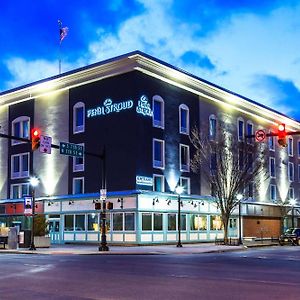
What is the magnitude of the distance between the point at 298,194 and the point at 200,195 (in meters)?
24.9

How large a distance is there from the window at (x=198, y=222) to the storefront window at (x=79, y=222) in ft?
33.1

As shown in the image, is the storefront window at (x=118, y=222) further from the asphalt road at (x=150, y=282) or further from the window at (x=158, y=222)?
the asphalt road at (x=150, y=282)

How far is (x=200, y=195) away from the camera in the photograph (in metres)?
53.5

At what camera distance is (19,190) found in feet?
185

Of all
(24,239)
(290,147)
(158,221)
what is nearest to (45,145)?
(24,239)

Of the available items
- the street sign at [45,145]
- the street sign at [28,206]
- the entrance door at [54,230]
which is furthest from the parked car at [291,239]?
the street sign at [45,145]

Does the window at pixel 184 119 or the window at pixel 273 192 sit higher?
the window at pixel 184 119

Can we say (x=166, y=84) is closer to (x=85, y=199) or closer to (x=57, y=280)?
(x=85, y=199)

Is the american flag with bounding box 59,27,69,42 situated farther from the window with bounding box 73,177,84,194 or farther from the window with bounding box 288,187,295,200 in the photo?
the window with bounding box 288,187,295,200

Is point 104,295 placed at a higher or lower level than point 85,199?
lower

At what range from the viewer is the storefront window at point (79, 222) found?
49656 mm

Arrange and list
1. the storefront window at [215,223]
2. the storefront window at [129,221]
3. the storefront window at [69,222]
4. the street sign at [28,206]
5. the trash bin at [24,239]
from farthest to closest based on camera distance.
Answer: the storefront window at [215,223]
the storefront window at [69,222]
the storefront window at [129,221]
the trash bin at [24,239]
the street sign at [28,206]

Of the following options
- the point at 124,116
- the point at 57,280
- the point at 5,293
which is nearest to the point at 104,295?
the point at 5,293

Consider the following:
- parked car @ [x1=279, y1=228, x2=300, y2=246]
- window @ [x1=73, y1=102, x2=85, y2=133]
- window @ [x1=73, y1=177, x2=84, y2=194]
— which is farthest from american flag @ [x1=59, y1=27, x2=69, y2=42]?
parked car @ [x1=279, y1=228, x2=300, y2=246]
